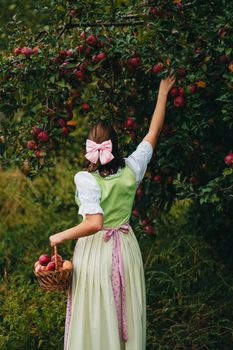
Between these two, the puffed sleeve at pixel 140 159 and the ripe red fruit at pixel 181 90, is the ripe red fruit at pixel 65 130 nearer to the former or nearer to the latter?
the puffed sleeve at pixel 140 159

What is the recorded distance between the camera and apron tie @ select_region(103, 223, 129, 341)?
3377 millimetres

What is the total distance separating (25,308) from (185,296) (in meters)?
1.00

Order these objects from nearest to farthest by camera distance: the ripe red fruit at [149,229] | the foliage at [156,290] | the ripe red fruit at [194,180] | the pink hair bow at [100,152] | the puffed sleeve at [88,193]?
the puffed sleeve at [88,193], the pink hair bow at [100,152], the ripe red fruit at [194,180], the foliage at [156,290], the ripe red fruit at [149,229]

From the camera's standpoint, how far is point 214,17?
12.5 feet

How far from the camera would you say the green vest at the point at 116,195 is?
334 cm

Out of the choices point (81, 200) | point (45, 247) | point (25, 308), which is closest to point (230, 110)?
point (81, 200)

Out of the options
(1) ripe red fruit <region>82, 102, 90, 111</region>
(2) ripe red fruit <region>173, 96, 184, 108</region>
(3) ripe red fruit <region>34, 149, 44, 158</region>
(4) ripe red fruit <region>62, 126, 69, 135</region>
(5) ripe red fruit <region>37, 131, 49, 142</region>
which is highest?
(1) ripe red fruit <region>82, 102, 90, 111</region>

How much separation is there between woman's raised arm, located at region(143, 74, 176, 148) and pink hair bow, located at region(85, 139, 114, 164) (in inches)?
13.9

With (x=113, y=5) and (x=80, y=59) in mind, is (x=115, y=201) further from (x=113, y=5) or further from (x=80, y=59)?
(x=113, y=5)

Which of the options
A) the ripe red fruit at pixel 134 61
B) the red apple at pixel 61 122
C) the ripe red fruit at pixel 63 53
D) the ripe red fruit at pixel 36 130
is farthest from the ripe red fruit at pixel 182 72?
the ripe red fruit at pixel 36 130

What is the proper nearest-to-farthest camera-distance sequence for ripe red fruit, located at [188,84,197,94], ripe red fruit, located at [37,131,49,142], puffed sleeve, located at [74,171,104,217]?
puffed sleeve, located at [74,171,104,217] → ripe red fruit, located at [188,84,197,94] → ripe red fruit, located at [37,131,49,142]

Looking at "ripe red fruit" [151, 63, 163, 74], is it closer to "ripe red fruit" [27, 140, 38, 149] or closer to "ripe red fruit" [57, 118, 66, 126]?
"ripe red fruit" [57, 118, 66, 126]

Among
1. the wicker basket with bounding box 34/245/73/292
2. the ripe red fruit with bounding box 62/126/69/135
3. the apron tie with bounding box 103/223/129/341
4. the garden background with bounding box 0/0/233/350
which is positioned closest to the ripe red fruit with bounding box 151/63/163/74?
the garden background with bounding box 0/0/233/350

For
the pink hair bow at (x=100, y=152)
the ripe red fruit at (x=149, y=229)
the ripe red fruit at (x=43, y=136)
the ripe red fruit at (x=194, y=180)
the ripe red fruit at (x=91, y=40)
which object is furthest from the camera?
the ripe red fruit at (x=149, y=229)
